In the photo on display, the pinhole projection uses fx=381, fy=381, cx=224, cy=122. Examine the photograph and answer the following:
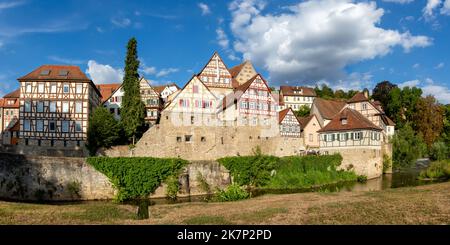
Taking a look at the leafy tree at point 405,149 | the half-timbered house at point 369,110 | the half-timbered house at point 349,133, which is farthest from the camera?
the half-timbered house at point 369,110

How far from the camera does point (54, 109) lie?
143ft

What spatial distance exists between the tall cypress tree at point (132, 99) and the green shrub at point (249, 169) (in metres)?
12.2

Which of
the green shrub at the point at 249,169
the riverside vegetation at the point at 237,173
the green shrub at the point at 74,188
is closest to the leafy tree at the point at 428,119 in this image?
the riverside vegetation at the point at 237,173

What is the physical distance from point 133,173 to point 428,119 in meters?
51.6

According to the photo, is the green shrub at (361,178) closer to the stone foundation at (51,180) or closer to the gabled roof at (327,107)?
the gabled roof at (327,107)

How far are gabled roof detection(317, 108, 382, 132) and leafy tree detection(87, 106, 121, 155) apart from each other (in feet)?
79.3

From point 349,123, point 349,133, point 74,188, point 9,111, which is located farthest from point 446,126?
point 9,111

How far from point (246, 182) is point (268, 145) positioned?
12201mm

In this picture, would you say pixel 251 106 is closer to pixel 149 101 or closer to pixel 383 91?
pixel 149 101

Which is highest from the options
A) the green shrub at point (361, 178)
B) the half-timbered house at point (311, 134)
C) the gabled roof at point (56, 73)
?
the gabled roof at point (56, 73)

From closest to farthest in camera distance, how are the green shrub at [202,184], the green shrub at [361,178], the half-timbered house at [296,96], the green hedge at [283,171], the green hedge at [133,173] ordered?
the green hedge at [133,173] → the green shrub at [202,184] → the green hedge at [283,171] → the green shrub at [361,178] → the half-timbered house at [296,96]

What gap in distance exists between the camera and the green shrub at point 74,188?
29045 mm
